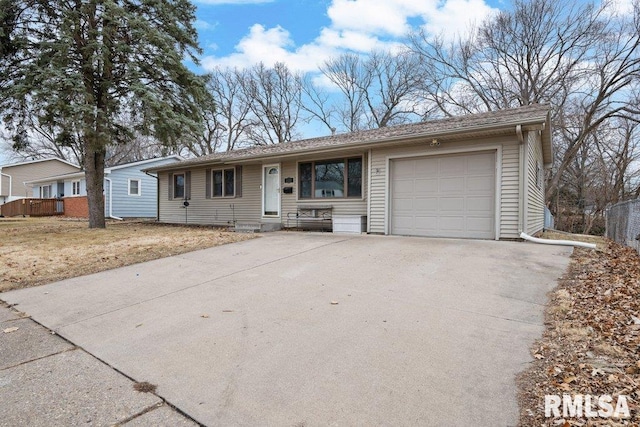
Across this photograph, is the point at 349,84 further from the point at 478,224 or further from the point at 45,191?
the point at 45,191

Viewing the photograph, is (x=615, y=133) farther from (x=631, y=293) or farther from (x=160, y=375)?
(x=160, y=375)

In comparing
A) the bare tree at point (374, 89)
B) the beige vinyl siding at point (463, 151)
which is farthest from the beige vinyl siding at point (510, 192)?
the bare tree at point (374, 89)

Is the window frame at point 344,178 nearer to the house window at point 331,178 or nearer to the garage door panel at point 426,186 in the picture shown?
the house window at point 331,178

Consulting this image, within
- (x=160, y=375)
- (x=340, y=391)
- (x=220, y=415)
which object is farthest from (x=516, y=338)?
(x=160, y=375)

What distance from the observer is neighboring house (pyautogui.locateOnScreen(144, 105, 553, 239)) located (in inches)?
305

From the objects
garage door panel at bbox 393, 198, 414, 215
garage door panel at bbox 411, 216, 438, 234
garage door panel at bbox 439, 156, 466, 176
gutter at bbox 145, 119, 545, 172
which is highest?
gutter at bbox 145, 119, 545, 172

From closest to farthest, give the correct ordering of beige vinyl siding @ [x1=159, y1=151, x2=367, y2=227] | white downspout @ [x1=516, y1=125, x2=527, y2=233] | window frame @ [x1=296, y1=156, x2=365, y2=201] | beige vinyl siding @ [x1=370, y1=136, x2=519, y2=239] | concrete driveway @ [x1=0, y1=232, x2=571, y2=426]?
1. concrete driveway @ [x1=0, y1=232, x2=571, y2=426]
2. white downspout @ [x1=516, y1=125, x2=527, y2=233]
3. beige vinyl siding @ [x1=370, y1=136, x2=519, y2=239]
4. window frame @ [x1=296, y1=156, x2=365, y2=201]
5. beige vinyl siding @ [x1=159, y1=151, x2=367, y2=227]

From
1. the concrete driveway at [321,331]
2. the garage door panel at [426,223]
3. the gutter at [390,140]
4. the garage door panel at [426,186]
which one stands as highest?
the gutter at [390,140]

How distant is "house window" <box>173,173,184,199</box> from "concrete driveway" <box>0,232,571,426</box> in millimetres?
9609

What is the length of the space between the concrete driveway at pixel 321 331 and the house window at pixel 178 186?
9.61 meters

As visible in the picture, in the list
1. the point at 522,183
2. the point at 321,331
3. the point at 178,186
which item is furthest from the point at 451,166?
A: the point at 178,186

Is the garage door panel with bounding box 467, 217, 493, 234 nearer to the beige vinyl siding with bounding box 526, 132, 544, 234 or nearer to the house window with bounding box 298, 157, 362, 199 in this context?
the beige vinyl siding with bounding box 526, 132, 544, 234

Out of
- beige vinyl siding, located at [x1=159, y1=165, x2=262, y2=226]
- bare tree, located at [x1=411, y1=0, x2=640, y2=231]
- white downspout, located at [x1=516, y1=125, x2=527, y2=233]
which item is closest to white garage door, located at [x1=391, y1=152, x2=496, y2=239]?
white downspout, located at [x1=516, y1=125, x2=527, y2=233]

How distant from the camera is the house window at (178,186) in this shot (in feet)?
50.0
